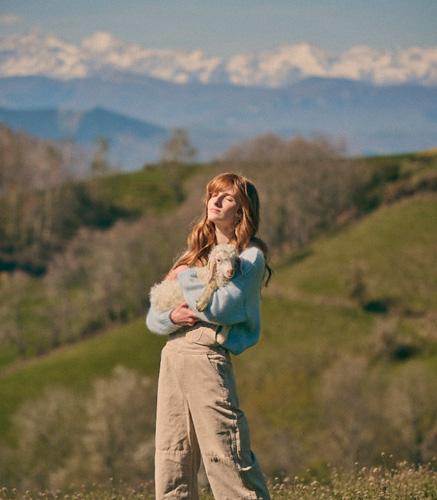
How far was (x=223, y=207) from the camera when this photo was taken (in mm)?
7484

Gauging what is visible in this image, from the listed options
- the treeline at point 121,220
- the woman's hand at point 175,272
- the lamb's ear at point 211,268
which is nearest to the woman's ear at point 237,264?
the lamb's ear at point 211,268

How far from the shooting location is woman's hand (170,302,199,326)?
727 cm

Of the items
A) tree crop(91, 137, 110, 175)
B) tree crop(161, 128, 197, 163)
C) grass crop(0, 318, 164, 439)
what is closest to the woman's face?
grass crop(0, 318, 164, 439)

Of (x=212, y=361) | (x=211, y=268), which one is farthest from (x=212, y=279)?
(x=212, y=361)

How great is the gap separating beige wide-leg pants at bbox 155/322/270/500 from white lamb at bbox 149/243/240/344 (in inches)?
9.9

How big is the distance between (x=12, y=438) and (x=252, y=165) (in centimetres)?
6358

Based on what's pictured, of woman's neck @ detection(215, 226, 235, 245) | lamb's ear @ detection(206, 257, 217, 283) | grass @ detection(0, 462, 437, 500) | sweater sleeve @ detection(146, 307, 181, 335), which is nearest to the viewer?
lamb's ear @ detection(206, 257, 217, 283)

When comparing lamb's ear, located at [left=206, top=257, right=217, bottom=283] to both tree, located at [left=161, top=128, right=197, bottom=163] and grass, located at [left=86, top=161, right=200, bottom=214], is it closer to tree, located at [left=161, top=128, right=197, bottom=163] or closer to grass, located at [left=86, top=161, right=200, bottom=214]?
grass, located at [left=86, top=161, right=200, bottom=214]

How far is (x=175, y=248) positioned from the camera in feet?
297

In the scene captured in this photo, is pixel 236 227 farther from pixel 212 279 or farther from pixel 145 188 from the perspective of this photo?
pixel 145 188

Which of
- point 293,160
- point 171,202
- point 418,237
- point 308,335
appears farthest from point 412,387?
point 171,202

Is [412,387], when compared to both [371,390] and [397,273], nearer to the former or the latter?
[371,390]

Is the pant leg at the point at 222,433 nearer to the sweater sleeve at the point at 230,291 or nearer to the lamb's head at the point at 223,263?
the sweater sleeve at the point at 230,291

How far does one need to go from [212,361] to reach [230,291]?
65cm
